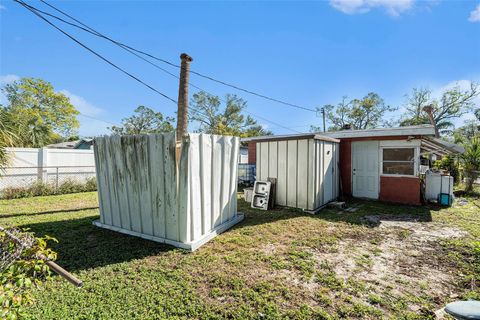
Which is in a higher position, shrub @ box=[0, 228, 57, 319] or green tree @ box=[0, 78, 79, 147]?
green tree @ box=[0, 78, 79, 147]

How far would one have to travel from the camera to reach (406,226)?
5109mm

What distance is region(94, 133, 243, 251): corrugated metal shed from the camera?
3.62 meters

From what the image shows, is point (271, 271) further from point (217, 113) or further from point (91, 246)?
point (217, 113)

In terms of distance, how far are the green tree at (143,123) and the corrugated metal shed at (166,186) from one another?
2762cm

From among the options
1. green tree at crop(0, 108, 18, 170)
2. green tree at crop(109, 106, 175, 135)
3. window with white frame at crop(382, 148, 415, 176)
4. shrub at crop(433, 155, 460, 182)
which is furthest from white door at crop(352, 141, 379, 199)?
green tree at crop(109, 106, 175, 135)

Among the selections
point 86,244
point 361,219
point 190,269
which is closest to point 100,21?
point 86,244

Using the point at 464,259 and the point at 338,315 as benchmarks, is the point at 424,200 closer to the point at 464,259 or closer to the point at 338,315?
the point at 464,259

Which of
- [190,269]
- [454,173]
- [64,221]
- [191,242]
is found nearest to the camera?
[190,269]

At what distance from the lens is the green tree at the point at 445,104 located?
23.6 m

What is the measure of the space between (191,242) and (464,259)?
4453 mm

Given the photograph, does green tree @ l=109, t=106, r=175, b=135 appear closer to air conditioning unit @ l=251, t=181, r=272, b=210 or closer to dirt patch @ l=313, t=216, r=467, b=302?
air conditioning unit @ l=251, t=181, r=272, b=210

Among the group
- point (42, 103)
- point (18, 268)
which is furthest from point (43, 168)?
A: point (42, 103)

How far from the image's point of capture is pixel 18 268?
1.40m

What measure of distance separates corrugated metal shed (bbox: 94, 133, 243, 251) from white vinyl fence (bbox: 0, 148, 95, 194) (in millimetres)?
5443
